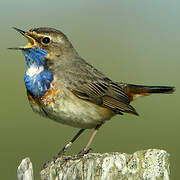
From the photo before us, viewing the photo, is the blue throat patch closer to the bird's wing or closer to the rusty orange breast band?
the rusty orange breast band

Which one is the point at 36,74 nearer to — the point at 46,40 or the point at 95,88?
the point at 46,40

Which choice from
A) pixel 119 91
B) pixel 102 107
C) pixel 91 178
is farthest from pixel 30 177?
pixel 119 91

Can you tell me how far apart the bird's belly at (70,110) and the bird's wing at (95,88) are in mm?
125

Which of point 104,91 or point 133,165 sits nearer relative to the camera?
point 133,165

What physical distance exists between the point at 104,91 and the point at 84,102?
0.68 metres

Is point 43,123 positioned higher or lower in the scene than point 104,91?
lower

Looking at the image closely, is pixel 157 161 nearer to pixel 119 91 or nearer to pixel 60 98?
pixel 60 98

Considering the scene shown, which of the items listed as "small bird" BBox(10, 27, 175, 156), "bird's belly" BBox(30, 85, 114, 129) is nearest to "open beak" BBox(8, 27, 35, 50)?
"small bird" BBox(10, 27, 175, 156)

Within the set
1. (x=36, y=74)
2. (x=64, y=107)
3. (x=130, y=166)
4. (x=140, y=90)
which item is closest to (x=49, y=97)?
(x=64, y=107)

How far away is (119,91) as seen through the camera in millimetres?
8945

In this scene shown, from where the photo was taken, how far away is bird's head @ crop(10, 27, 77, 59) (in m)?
8.02

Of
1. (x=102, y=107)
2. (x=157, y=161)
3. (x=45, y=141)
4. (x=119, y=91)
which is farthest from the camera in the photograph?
(x=45, y=141)

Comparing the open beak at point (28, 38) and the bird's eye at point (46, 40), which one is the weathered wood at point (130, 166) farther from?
the bird's eye at point (46, 40)

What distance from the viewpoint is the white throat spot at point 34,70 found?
799 centimetres
